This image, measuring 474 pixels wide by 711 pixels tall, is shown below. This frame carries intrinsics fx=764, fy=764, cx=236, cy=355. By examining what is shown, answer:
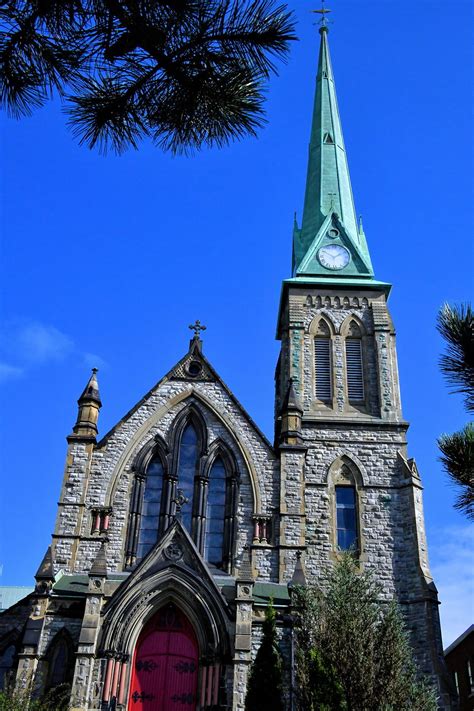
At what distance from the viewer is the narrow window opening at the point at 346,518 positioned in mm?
23812

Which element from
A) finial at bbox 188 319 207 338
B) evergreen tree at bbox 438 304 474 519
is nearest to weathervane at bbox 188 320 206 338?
finial at bbox 188 319 207 338

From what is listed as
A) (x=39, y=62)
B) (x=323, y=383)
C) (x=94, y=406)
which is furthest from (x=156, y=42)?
(x=323, y=383)

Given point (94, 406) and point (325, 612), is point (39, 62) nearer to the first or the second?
point (325, 612)

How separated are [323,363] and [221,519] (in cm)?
778

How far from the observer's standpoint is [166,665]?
19.6 metres

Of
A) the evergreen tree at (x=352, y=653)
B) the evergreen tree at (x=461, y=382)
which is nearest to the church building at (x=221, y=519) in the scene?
the evergreen tree at (x=352, y=653)

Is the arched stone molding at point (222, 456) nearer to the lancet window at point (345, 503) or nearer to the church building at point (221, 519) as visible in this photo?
the church building at point (221, 519)

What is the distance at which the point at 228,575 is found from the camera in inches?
843

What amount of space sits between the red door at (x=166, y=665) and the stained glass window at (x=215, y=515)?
243cm

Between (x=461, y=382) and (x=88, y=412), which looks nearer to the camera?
(x=461, y=382)

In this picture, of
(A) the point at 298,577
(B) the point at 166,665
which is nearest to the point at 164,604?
(B) the point at 166,665

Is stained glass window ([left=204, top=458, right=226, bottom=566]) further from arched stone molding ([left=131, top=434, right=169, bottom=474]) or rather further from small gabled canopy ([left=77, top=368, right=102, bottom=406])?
small gabled canopy ([left=77, top=368, right=102, bottom=406])

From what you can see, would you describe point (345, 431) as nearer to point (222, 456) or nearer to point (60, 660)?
point (222, 456)

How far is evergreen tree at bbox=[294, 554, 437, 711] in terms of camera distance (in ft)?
55.1
